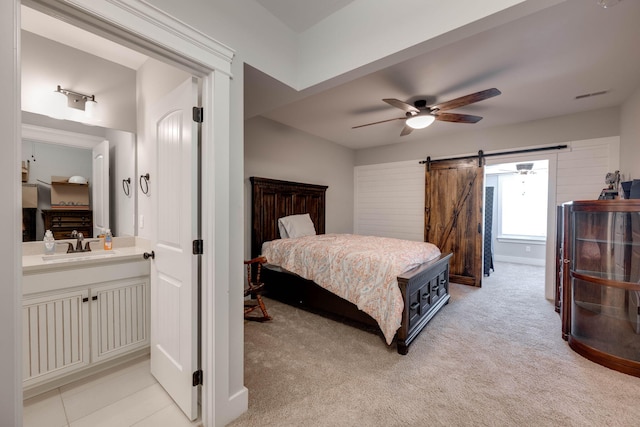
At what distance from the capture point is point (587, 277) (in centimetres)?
232

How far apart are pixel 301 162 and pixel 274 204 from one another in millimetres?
1037

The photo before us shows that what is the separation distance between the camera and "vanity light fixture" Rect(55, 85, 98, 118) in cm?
216

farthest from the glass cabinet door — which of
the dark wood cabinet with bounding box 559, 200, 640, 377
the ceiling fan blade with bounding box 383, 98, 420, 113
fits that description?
the ceiling fan blade with bounding box 383, 98, 420, 113

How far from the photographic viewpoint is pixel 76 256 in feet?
6.75

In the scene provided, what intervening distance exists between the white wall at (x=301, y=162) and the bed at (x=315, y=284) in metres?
0.16

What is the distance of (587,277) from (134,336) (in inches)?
155

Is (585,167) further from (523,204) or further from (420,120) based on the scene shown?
(523,204)

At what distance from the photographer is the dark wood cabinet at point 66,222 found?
208 cm

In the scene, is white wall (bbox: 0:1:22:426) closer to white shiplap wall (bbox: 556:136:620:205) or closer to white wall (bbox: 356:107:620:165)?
white wall (bbox: 356:107:620:165)

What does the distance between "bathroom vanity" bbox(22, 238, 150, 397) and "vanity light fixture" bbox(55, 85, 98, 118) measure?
116 centimetres

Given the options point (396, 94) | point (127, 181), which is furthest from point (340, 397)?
point (396, 94)

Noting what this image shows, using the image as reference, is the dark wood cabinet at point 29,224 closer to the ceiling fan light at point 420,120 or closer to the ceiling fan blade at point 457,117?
the ceiling fan light at point 420,120

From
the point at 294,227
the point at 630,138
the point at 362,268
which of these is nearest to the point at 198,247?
the point at 362,268

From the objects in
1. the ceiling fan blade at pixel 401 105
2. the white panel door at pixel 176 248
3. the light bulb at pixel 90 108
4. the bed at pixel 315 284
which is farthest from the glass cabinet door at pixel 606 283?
the light bulb at pixel 90 108
